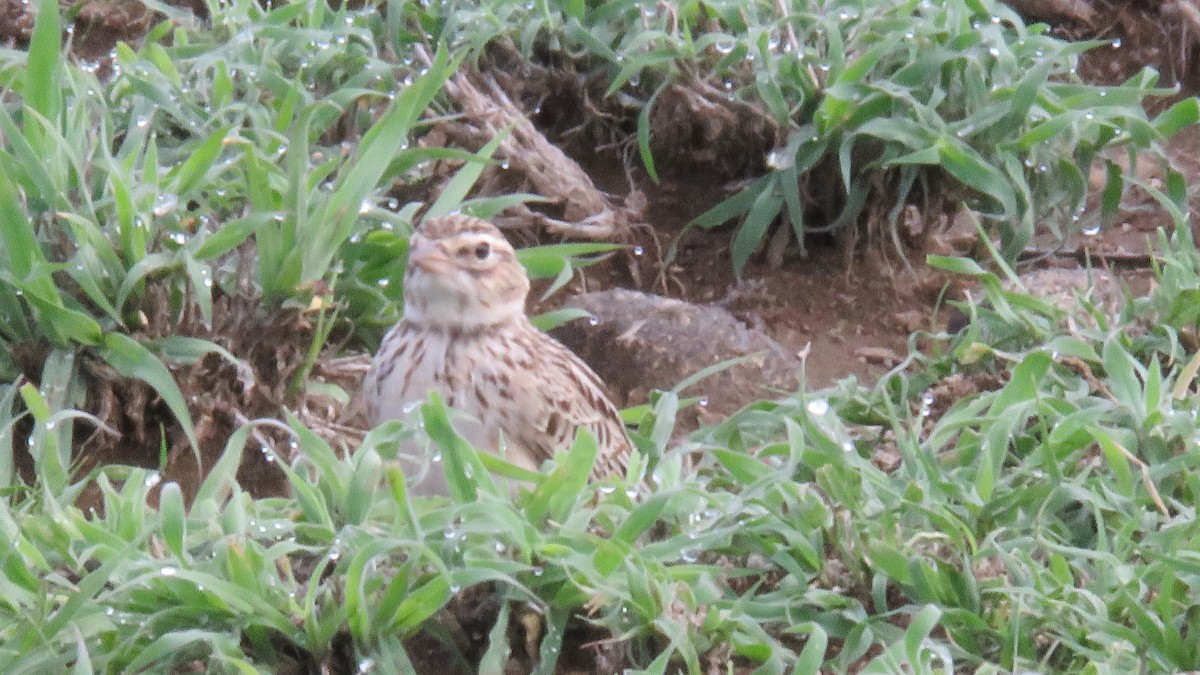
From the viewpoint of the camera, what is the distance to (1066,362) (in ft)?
15.6

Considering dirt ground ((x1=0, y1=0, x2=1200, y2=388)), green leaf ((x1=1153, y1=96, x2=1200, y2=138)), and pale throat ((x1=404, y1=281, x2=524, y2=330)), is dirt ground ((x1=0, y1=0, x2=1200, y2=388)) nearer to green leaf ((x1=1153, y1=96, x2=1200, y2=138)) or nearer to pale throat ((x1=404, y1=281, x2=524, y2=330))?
green leaf ((x1=1153, y1=96, x2=1200, y2=138))

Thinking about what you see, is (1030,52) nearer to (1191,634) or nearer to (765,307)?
(765,307)

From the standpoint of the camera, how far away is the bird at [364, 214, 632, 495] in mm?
4273

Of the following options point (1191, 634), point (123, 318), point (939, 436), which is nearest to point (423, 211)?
point (123, 318)

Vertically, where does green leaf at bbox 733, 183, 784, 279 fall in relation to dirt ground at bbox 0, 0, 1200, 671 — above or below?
above

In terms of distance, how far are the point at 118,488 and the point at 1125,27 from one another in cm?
456

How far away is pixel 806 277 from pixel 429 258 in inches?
72.7

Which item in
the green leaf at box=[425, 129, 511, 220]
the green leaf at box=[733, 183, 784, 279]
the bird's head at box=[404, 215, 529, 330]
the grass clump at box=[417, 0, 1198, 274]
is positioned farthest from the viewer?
the green leaf at box=[733, 183, 784, 279]

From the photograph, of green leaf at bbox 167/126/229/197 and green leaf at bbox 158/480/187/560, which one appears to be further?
green leaf at bbox 167/126/229/197

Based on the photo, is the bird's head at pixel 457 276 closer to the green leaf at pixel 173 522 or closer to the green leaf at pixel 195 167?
the green leaf at pixel 195 167

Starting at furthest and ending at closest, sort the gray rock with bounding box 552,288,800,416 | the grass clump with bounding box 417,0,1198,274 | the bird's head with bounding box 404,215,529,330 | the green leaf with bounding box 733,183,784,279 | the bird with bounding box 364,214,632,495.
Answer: the green leaf with bounding box 733,183,784,279, the grass clump with bounding box 417,0,1198,274, the gray rock with bounding box 552,288,800,416, the bird's head with bounding box 404,215,529,330, the bird with bounding box 364,214,632,495

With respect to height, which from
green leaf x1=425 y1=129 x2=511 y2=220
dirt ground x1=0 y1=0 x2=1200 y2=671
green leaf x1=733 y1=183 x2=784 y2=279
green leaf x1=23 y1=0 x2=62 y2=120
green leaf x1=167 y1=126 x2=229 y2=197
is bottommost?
dirt ground x1=0 y1=0 x2=1200 y2=671

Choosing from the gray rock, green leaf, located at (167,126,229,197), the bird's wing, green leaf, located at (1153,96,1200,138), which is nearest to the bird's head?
the bird's wing

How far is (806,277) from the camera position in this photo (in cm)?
588
